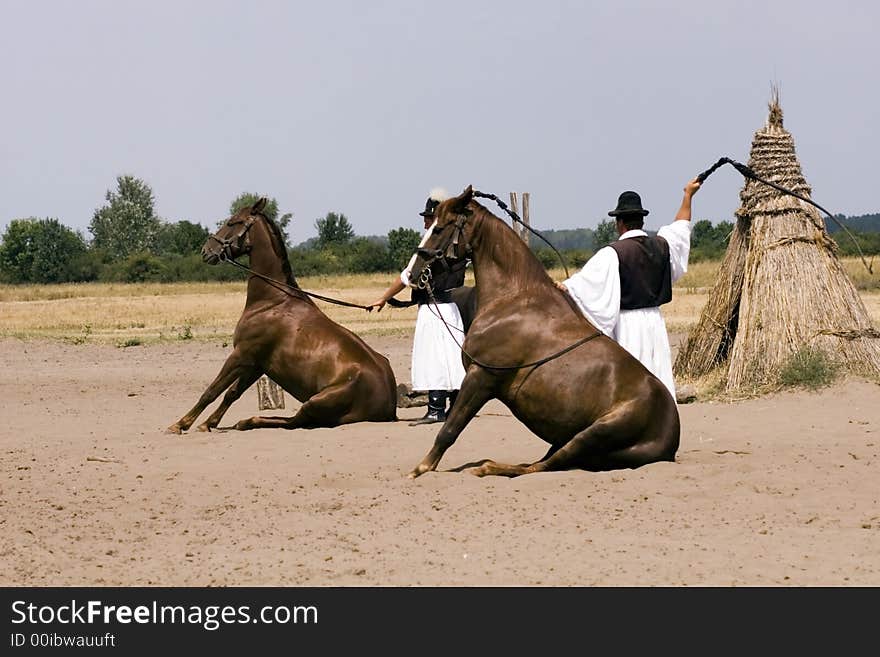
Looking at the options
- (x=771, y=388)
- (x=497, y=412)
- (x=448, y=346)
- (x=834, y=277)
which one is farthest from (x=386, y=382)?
(x=834, y=277)

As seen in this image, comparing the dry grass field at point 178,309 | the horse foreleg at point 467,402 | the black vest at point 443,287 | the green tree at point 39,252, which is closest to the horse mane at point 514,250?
the horse foreleg at point 467,402

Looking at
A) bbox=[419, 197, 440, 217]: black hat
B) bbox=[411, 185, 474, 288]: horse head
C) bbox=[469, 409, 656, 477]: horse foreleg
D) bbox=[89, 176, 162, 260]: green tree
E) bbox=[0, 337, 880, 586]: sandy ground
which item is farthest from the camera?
bbox=[89, 176, 162, 260]: green tree

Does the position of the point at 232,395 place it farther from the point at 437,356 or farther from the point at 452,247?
the point at 452,247

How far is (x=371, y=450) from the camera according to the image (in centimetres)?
1040

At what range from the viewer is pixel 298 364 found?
465 inches

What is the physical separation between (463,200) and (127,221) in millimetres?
91083

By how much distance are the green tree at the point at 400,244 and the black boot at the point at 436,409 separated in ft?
154

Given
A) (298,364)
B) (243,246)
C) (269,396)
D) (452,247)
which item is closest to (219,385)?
(298,364)

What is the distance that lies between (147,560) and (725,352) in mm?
8922

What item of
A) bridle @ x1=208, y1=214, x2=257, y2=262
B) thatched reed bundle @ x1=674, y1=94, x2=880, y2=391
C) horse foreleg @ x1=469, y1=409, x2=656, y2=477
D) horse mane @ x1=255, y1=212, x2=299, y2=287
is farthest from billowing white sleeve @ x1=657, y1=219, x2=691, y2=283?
thatched reed bundle @ x1=674, y1=94, x2=880, y2=391

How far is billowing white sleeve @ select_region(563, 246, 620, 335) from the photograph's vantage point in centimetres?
916

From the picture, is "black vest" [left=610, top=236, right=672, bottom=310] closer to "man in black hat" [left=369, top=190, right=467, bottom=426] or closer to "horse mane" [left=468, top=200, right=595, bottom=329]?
"horse mane" [left=468, top=200, right=595, bottom=329]

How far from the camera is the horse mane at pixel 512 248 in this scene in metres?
9.04

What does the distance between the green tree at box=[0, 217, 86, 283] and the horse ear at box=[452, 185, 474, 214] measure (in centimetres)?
5394
